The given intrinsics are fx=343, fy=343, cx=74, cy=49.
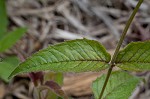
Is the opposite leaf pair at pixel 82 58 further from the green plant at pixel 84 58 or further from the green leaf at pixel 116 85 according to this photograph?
the green leaf at pixel 116 85

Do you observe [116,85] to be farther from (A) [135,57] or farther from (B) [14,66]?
(B) [14,66]

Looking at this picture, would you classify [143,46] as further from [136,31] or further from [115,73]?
[136,31]

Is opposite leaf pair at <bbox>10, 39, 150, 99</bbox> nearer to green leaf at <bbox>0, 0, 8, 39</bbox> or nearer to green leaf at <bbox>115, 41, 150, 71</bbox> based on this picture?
green leaf at <bbox>115, 41, 150, 71</bbox>

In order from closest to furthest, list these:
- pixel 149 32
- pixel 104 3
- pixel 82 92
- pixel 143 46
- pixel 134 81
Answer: pixel 143 46, pixel 134 81, pixel 82 92, pixel 149 32, pixel 104 3

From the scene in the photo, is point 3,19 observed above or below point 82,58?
above

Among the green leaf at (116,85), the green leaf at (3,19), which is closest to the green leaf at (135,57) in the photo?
the green leaf at (116,85)

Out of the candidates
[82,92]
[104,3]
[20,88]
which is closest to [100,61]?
[82,92]

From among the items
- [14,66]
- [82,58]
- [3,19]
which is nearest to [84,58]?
[82,58]
